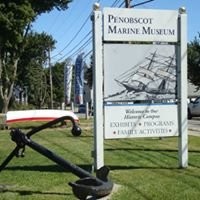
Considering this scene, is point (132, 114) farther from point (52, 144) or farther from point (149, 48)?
point (52, 144)

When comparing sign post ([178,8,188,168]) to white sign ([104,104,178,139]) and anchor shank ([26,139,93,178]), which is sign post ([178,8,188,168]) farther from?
anchor shank ([26,139,93,178])

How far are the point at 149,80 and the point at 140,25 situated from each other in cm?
103

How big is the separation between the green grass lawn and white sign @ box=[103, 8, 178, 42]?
244 centimetres

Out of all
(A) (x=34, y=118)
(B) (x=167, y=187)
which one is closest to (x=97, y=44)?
(B) (x=167, y=187)

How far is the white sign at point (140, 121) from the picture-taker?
10852mm

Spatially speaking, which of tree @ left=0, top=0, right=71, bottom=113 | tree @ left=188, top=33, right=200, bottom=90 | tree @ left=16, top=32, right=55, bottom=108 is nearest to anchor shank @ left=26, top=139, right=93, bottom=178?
tree @ left=0, top=0, right=71, bottom=113

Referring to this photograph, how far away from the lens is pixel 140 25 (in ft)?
35.9

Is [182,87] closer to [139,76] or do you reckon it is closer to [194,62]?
[139,76]

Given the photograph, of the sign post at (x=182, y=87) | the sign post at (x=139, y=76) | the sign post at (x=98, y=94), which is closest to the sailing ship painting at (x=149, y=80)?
the sign post at (x=139, y=76)

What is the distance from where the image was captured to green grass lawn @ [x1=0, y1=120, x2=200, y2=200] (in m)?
8.38

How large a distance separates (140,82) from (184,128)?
1248 millimetres

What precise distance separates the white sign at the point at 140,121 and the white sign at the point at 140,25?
1267 mm

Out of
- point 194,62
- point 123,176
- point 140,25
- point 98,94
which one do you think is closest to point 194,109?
point 194,62

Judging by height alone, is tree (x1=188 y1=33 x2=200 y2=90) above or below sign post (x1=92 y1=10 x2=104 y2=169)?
above
